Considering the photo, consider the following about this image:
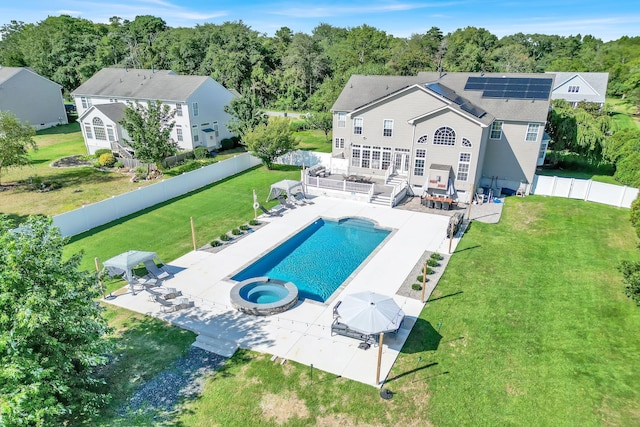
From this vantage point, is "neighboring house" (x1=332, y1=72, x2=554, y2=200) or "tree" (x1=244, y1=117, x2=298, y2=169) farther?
"tree" (x1=244, y1=117, x2=298, y2=169)

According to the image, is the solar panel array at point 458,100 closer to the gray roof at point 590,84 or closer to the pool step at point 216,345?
the pool step at point 216,345

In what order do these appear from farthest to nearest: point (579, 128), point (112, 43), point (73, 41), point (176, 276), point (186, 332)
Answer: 1. point (112, 43)
2. point (73, 41)
3. point (579, 128)
4. point (176, 276)
5. point (186, 332)

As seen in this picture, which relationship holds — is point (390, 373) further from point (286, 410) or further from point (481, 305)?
point (481, 305)

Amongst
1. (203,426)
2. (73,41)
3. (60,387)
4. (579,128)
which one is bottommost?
(203,426)

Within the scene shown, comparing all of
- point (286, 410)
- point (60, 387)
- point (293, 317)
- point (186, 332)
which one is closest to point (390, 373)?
point (286, 410)

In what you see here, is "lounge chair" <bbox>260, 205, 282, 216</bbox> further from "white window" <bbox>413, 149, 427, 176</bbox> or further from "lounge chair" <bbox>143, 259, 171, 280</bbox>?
"white window" <bbox>413, 149, 427, 176</bbox>

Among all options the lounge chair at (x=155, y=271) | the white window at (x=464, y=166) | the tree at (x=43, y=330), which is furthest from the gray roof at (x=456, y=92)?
the tree at (x=43, y=330)

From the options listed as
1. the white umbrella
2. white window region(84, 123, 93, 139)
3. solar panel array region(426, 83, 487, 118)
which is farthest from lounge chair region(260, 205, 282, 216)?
white window region(84, 123, 93, 139)
